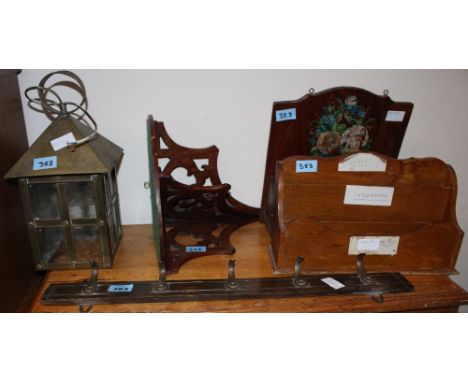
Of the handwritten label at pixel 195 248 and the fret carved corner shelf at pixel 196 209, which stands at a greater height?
the fret carved corner shelf at pixel 196 209

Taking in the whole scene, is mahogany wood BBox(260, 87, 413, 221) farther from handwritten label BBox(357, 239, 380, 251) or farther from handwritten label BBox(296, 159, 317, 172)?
handwritten label BBox(357, 239, 380, 251)

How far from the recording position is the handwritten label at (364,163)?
1087 mm

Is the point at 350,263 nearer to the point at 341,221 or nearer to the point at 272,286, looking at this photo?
the point at 341,221

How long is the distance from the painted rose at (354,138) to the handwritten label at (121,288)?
2.85 ft

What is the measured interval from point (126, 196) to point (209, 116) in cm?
46

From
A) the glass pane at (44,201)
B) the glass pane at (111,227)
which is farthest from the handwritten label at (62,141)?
the glass pane at (111,227)

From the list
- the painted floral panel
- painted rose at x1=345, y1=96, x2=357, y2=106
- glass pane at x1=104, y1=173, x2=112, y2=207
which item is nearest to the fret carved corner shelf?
glass pane at x1=104, y1=173, x2=112, y2=207

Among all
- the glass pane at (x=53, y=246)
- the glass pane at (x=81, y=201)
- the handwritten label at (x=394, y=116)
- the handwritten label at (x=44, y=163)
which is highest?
the handwritten label at (x=394, y=116)

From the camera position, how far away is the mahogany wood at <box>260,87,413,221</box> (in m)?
1.18

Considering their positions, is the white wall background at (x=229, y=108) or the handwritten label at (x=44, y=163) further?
the white wall background at (x=229, y=108)

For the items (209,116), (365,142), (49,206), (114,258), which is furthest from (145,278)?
(365,142)

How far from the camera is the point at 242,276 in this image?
1131mm

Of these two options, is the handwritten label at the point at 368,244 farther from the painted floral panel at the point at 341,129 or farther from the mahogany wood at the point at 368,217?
the painted floral panel at the point at 341,129

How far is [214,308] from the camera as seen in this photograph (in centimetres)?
100
